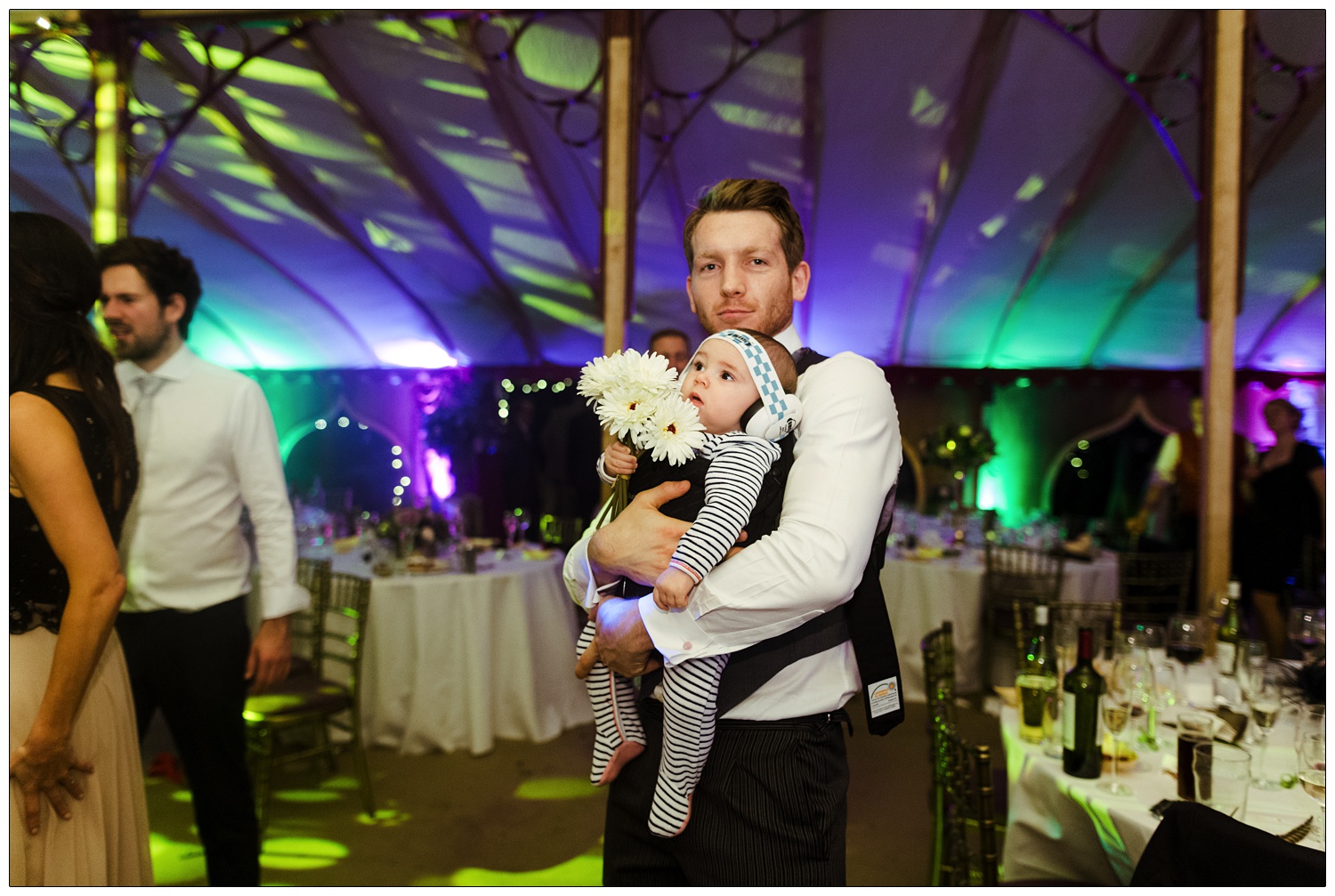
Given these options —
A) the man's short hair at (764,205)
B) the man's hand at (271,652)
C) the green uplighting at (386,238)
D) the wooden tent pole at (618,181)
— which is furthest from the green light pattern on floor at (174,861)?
the green uplighting at (386,238)

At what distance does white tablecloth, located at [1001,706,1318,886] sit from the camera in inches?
69.2

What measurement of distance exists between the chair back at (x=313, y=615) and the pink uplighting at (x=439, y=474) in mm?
5758

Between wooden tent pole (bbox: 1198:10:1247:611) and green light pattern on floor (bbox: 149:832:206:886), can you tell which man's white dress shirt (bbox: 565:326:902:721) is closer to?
green light pattern on floor (bbox: 149:832:206:886)

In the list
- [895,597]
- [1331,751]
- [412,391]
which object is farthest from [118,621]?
[412,391]

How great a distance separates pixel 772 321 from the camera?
132cm

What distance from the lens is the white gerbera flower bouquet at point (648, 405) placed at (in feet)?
3.95

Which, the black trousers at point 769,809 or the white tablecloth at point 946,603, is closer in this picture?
the black trousers at point 769,809

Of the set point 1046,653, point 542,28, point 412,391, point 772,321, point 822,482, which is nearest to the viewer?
point 822,482

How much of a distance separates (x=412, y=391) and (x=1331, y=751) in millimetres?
9928

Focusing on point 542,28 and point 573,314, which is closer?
point 542,28

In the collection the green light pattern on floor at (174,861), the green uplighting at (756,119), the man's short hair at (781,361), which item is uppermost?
the green uplighting at (756,119)

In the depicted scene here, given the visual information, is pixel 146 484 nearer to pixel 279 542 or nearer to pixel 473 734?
pixel 279 542

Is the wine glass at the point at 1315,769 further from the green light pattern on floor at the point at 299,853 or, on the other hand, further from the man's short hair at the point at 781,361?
the green light pattern on floor at the point at 299,853

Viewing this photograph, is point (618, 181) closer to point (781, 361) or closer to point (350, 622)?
point (350, 622)
